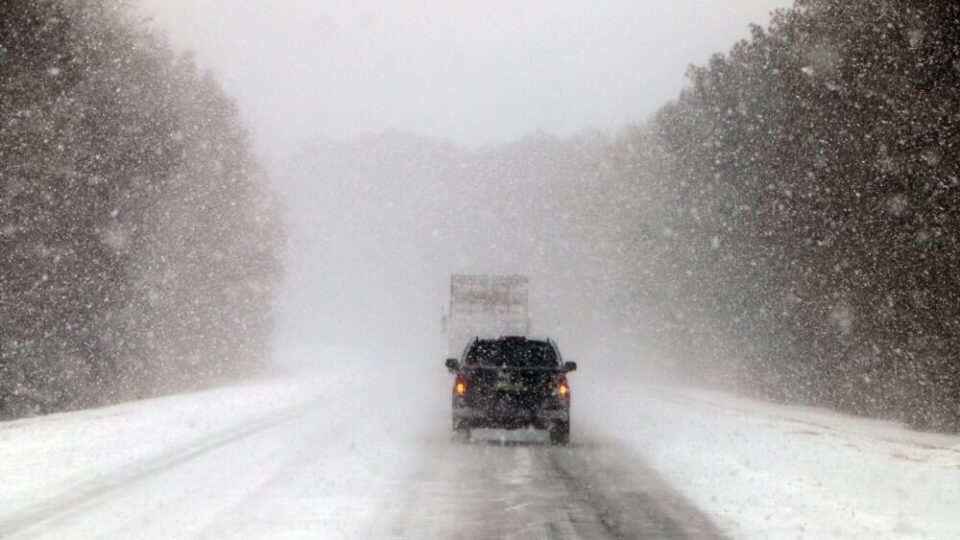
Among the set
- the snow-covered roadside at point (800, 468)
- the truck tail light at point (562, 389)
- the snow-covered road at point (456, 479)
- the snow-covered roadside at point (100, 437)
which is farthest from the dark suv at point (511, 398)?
the snow-covered roadside at point (100, 437)

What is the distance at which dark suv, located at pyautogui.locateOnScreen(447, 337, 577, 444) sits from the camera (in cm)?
1736

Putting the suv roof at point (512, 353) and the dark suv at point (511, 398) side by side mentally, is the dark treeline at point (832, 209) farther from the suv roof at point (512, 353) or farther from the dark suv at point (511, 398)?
the dark suv at point (511, 398)

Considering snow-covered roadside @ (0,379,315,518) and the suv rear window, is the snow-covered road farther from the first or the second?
the suv rear window

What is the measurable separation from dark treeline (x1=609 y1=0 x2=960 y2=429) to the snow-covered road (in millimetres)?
2536

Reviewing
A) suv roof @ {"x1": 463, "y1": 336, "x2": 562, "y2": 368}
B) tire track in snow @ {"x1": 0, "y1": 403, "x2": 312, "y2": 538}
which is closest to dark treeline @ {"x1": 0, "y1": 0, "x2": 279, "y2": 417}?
tire track in snow @ {"x1": 0, "y1": 403, "x2": 312, "y2": 538}

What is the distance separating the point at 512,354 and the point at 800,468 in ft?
18.0

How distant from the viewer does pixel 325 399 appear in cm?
3012

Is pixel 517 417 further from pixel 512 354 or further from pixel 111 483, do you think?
pixel 111 483

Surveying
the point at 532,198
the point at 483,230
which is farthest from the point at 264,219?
the point at 483,230

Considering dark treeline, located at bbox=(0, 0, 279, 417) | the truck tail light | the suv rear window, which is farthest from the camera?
dark treeline, located at bbox=(0, 0, 279, 417)

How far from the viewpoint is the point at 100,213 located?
31.3 metres

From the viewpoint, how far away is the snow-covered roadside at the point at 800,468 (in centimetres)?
973

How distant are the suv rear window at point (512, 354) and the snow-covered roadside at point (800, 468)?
6.23 ft

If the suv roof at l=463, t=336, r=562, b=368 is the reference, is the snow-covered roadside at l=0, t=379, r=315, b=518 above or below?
below
